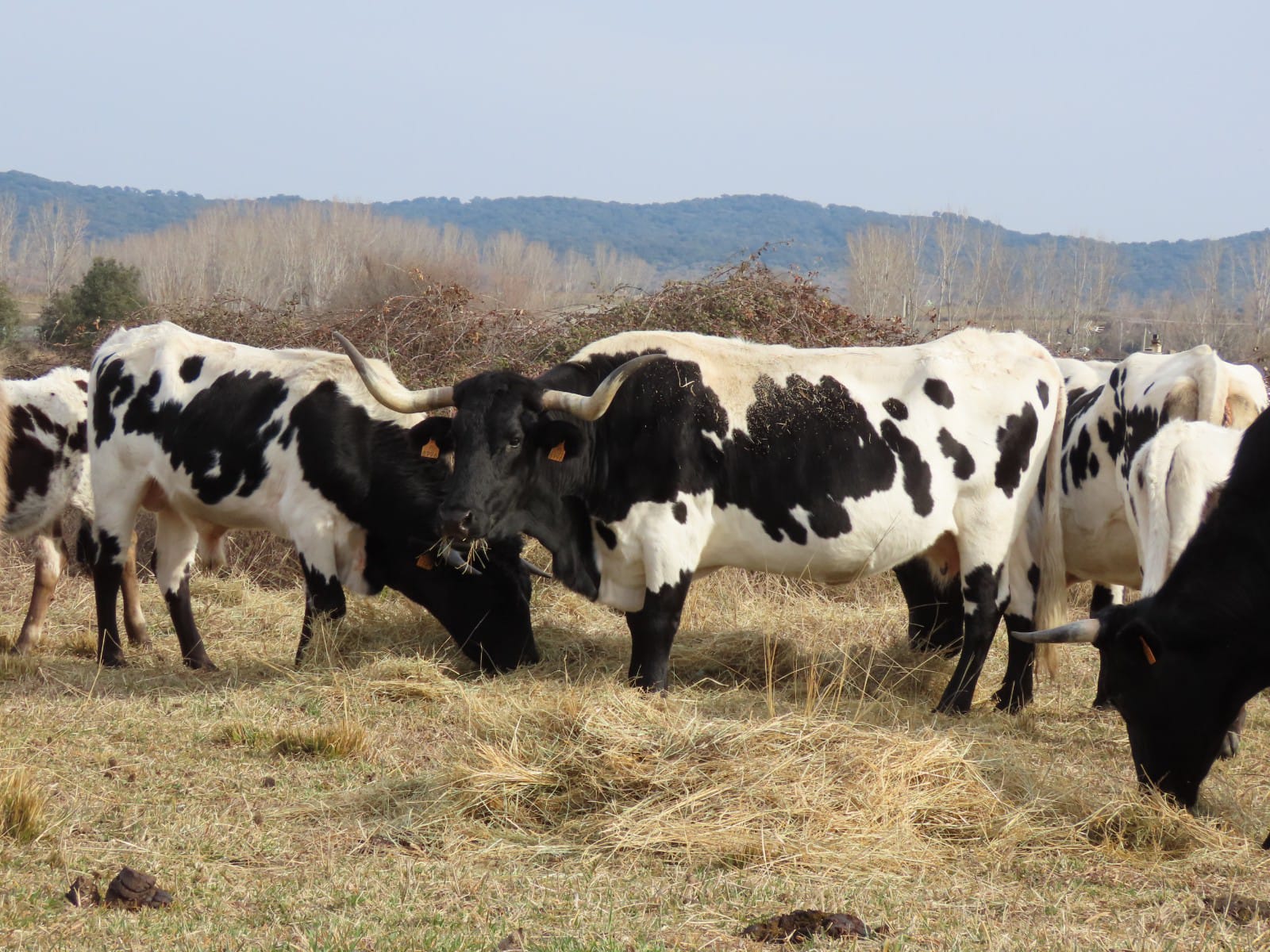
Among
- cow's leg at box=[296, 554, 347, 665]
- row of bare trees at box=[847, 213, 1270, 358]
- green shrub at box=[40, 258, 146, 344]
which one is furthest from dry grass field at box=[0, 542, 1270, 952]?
row of bare trees at box=[847, 213, 1270, 358]

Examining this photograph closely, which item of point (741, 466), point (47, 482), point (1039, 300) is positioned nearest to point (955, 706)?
point (741, 466)

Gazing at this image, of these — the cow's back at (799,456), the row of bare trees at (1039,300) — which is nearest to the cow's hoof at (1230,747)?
the cow's back at (799,456)

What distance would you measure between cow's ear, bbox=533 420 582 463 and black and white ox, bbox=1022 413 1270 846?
9.71 ft

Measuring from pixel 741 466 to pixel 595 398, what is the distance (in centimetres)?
95

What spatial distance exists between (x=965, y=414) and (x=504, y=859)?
420 cm

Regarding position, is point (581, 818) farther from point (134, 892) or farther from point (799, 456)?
point (799, 456)

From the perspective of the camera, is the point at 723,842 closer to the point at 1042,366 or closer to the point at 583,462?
the point at 583,462

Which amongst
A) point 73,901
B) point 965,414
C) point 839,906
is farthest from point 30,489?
point 839,906

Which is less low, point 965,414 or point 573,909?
point 965,414

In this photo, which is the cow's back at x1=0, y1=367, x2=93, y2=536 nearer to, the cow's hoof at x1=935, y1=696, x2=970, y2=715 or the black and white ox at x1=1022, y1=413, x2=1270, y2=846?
the cow's hoof at x1=935, y1=696, x2=970, y2=715

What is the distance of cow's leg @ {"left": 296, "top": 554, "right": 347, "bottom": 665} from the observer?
810 cm

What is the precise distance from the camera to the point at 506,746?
19.0 feet

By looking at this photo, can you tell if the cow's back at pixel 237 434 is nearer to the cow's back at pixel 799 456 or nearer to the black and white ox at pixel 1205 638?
the cow's back at pixel 799 456

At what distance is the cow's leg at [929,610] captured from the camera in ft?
28.0
